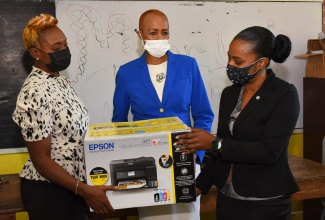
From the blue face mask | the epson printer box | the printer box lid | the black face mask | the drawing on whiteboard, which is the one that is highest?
the drawing on whiteboard

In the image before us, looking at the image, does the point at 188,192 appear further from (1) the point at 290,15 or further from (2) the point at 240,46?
(1) the point at 290,15

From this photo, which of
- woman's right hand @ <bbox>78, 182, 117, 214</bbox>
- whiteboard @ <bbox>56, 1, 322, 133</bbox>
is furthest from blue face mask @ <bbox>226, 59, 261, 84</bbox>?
whiteboard @ <bbox>56, 1, 322, 133</bbox>

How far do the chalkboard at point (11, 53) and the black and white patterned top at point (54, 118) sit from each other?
1068mm

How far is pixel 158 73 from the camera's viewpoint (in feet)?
7.33

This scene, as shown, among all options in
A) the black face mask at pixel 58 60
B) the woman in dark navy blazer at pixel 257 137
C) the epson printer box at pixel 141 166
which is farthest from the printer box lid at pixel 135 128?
the black face mask at pixel 58 60

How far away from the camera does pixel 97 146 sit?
1.64 meters

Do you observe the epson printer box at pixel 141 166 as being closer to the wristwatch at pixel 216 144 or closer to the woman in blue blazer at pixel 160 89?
the wristwatch at pixel 216 144

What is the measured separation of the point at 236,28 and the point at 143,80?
54.5 inches

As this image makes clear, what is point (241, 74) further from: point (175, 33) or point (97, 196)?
point (175, 33)

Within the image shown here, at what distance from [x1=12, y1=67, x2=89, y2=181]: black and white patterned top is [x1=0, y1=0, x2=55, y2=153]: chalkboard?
1068mm

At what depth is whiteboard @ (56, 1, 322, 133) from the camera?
2.92m

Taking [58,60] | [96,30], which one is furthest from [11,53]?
[58,60]

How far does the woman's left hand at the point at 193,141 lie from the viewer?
1659 millimetres

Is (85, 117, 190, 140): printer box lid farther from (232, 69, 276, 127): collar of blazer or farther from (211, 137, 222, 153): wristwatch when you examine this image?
(232, 69, 276, 127): collar of blazer
